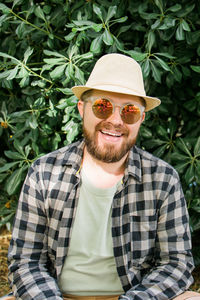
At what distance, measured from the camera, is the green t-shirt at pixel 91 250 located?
6.60ft

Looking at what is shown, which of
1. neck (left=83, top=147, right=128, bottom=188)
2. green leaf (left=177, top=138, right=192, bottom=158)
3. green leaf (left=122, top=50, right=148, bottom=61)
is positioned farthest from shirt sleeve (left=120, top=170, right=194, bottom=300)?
green leaf (left=122, top=50, right=148, bottom=61)

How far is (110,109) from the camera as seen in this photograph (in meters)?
1.91

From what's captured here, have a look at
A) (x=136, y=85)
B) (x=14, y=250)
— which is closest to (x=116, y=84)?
(x=136, y=85)

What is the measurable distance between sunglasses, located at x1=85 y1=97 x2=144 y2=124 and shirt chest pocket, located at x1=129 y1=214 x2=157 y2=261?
522mm

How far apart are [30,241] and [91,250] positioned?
12.7 inches

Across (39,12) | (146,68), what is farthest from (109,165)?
(39,12)

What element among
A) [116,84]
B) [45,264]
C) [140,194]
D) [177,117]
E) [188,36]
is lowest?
[45,264]

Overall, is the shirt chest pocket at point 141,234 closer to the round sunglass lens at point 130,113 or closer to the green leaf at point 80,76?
the round sunglass lens at point 130,113

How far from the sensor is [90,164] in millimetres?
2133

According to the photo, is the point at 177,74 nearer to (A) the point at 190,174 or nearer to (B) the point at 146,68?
(B) the point at 146,68

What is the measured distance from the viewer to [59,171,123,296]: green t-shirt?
201 centimetres

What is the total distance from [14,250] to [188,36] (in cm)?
166

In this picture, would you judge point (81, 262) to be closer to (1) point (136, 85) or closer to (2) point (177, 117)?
(1) point (136, 85)

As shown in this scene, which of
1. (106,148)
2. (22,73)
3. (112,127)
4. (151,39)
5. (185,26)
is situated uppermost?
(185,26)
